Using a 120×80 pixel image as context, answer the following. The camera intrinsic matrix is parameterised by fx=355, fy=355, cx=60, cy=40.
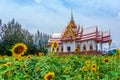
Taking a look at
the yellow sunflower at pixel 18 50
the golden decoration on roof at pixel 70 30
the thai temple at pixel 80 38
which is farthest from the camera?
the golden decoration on roof at pixel 70 30


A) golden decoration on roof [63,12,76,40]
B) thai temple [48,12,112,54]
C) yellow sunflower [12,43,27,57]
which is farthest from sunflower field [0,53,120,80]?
golden decoration on roof [63,12,76,40]

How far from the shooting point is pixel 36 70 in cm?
428

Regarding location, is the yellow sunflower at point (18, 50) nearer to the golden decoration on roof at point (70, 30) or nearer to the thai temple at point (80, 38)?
the thai temple at point (80, 38)

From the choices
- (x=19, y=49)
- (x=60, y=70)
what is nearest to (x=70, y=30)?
(x=60, y=70)

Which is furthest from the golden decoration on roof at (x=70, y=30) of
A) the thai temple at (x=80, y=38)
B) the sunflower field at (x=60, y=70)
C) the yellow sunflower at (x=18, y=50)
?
the yellow sunflower at (x=18, y=50)

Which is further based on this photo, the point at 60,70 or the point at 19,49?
the point at 60,70

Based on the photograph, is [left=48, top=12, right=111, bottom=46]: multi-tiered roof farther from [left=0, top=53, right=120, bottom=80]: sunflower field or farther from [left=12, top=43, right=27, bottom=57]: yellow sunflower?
[left=12, top=43, right=27, bottom=57]: yellow sunflower

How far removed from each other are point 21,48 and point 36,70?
890 millimetres

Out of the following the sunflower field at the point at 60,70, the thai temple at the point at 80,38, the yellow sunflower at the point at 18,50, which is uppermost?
the thai temple at the point at 80,38

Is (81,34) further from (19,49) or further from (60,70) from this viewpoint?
(19,49)

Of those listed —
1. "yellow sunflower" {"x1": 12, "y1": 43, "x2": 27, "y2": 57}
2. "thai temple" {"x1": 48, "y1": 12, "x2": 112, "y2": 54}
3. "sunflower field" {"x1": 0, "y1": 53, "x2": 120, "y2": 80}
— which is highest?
"thai temple" {"x1": 48, "y1": 12, "x2": 112, "y2": 54}

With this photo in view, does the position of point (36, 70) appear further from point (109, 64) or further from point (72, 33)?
point (72, 33)

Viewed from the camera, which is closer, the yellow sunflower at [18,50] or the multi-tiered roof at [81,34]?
the yellow sunflower at [18,50]

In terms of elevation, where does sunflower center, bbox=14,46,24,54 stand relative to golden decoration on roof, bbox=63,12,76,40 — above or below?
below
